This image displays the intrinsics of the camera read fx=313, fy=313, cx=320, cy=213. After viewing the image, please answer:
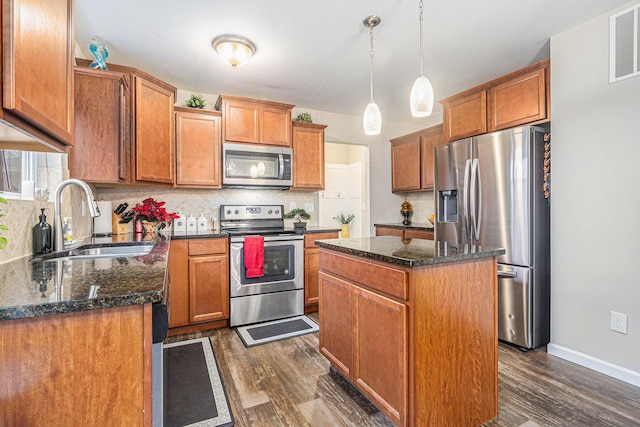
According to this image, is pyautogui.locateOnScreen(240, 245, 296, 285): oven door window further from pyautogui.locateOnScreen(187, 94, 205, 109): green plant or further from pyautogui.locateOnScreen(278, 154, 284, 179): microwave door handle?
pyautogui.locateOnScreen(187, 94, 205, 109): green plant

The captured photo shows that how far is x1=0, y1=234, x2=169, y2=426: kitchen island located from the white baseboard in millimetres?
2897

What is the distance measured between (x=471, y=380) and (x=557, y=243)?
159 cm

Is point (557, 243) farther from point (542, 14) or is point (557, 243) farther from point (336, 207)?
point (336, 207)

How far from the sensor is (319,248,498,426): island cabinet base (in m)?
1.47

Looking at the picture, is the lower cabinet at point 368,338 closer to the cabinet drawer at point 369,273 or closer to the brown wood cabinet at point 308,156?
the cabinet drawer at point 369,273

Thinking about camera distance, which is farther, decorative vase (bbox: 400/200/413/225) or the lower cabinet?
decorative vase (bbox: 400/200/413/225)

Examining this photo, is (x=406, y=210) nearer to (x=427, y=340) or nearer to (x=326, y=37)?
(x=326, y=37)

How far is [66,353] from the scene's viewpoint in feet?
2.84

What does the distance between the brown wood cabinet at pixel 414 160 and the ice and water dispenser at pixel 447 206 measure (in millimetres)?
858

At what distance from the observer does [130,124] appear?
8.75ft

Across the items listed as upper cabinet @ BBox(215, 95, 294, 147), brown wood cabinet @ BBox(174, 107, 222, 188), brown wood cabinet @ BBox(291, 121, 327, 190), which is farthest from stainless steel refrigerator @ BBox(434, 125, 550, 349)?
brown wood cabinet @ BBox(174, 107, 222, 188)

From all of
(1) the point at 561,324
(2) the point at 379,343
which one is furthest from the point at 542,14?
(2) the point at 379,343

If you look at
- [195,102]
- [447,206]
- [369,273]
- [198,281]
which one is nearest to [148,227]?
[198,281]

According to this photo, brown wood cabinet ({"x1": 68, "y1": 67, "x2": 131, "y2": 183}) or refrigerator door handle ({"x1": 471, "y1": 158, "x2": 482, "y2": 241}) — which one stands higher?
brown wood cabinet ({"x1": 68, "y1": 67, "x2": 131, "y2": 183})
